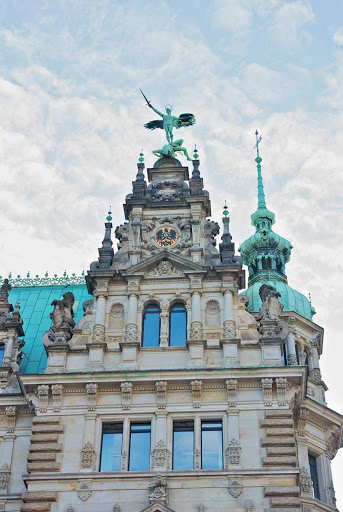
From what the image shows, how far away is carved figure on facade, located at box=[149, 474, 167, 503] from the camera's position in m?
24.4

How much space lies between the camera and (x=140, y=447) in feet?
85.5

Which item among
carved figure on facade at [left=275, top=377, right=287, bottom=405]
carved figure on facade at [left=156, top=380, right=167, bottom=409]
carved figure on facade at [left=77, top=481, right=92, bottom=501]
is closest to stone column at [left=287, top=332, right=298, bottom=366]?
carved figure on facade at [left=275, top=377, right=287, bottom=405]

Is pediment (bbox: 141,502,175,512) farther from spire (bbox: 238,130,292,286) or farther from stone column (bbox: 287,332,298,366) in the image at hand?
spire (bbox: 238,130,292,286)

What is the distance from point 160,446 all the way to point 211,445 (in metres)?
1.57

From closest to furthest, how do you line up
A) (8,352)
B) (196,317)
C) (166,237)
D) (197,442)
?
(197,442)
(196,317)
(8,352)
(166,237)

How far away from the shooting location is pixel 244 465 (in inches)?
990

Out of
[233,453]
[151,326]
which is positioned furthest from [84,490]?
[151,326]

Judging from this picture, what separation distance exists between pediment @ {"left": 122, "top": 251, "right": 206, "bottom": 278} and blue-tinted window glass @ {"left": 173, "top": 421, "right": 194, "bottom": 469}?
18.5ft

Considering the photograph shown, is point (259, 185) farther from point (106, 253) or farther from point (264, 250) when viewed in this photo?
point (106, 253)

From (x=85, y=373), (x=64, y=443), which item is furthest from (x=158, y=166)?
(x=64, y=443)

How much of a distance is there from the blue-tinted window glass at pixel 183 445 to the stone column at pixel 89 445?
8.13 ft

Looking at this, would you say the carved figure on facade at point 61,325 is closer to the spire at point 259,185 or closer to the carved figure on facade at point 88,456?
the carved figure on facade at point 88,456

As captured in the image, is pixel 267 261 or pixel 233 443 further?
pixel 267 261

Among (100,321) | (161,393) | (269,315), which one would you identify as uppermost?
(269,315)
